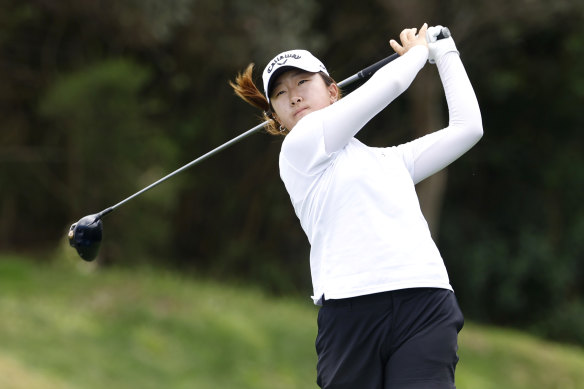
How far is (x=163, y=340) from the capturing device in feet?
30.9

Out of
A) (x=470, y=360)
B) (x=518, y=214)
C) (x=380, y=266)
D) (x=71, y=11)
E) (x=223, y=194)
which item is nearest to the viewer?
(x=380, y=266)

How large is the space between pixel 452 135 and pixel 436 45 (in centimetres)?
28

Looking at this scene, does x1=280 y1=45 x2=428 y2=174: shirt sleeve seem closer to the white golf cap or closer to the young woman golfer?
the young woman golfer

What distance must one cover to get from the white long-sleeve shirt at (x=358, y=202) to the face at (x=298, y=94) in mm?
139

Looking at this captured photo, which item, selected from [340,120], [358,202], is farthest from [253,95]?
[358,202]

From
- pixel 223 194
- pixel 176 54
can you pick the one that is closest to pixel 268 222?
pixel 223 194

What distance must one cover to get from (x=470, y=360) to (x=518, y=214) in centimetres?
744

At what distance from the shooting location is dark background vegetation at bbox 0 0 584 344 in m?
11.4

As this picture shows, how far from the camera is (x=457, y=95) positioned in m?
2.78

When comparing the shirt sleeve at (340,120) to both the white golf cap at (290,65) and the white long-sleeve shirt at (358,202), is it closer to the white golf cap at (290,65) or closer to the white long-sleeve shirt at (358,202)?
the white long-sleeve shirt at (358,202)

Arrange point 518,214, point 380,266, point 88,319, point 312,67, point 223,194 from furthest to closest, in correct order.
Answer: point 518,214, point 223,194, point 88,319, point 312,67, point 380,266

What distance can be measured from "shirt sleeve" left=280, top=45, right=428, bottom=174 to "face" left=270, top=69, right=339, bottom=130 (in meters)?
0.13

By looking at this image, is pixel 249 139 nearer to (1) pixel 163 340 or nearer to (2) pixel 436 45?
(1) pixel 163 340

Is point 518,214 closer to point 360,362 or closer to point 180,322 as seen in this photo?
point 180,322
